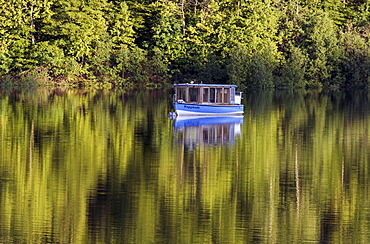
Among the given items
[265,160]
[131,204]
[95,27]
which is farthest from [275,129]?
[95,27]

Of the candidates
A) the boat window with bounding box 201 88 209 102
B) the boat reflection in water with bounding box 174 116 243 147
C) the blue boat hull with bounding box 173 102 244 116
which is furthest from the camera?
the boat window with bounding box 201 88 209 102

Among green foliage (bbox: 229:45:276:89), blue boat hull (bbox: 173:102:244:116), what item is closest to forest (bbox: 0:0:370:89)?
green foliage (bbox: 229:45:276:89)

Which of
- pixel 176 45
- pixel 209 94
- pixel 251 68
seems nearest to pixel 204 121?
pixel 209 94

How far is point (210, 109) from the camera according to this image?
44.1 metres

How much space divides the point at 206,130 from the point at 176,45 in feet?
138

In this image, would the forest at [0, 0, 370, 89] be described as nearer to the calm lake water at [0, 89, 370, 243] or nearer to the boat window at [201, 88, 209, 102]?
the boat window at [201, 88, 209, 102]

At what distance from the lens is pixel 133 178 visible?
1956 centimetres

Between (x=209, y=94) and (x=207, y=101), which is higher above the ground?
(x=209, y=94)

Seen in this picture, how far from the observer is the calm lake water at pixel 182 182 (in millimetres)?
14477

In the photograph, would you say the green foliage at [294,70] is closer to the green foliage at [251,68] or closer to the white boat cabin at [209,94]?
the green foliage at [251,68]

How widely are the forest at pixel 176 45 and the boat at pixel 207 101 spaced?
2486 cm

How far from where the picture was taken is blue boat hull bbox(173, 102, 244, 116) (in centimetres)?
4281

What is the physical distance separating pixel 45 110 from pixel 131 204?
2611cm

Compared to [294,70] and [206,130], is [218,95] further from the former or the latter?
[294,70]
